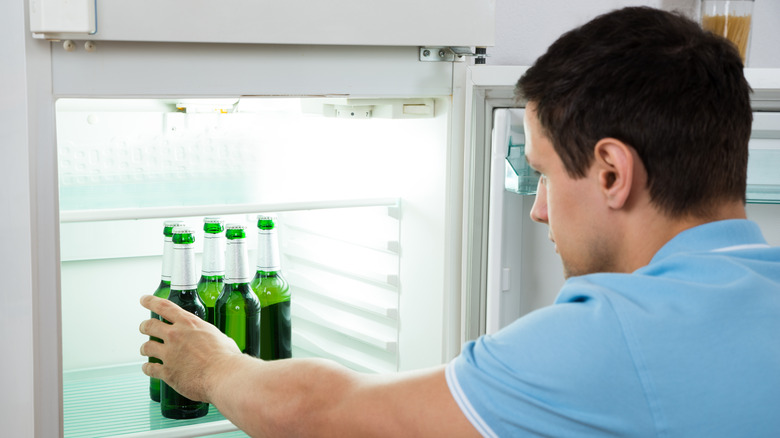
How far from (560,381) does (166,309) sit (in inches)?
26.8

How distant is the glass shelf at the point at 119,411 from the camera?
4.43 ft

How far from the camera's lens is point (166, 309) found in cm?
122

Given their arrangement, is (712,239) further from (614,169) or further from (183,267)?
(183,267)

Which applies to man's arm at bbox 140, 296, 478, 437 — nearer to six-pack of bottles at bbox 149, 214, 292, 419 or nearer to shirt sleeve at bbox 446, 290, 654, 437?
shirt sleeve at bbox 446, 290, 654, 437

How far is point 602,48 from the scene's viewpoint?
886 mm

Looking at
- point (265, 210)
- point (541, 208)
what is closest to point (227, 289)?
point (265, 210)

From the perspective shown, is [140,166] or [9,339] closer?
[9,339]

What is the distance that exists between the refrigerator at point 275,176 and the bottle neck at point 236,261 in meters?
A: 0.07

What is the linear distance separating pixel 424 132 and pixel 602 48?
0.57 m

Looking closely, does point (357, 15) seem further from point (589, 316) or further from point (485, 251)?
point (589, 316)

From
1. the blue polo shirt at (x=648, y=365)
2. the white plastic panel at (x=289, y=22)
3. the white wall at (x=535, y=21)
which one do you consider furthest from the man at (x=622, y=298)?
the white wall at (x=535, y=21)

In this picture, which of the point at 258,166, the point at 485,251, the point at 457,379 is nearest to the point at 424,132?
the point at 485,251

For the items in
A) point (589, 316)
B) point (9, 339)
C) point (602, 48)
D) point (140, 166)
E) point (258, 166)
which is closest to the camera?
point (589, 316)

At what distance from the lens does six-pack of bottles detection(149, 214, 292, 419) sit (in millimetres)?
1353
